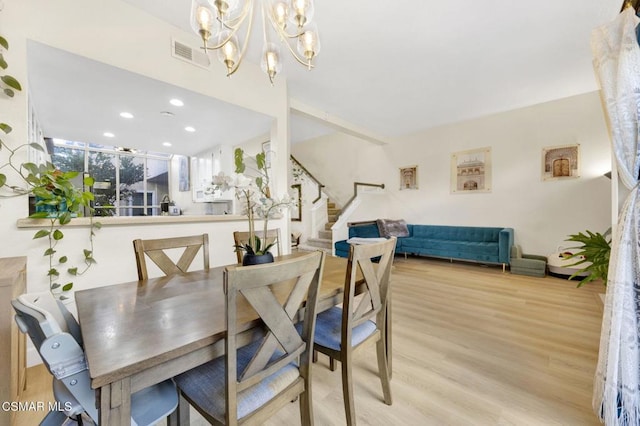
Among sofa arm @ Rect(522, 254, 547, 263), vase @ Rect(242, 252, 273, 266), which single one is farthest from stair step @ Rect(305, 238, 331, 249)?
vase @ Rect(242, 252, 273, 266)

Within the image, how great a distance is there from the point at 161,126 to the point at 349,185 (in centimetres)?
471

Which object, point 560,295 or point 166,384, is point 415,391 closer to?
point 166,384

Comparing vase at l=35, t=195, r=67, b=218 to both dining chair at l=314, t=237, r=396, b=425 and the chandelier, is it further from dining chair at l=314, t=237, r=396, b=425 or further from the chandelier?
dining chair at l=314, t=237, r=396, b=425

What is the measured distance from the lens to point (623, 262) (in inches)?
47.0

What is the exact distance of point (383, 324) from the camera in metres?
1.55

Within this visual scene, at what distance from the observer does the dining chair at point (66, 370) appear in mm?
721

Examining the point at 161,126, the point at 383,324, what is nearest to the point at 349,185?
the point at 161,126

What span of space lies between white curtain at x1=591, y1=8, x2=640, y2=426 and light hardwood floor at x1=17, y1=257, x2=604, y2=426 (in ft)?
1.18

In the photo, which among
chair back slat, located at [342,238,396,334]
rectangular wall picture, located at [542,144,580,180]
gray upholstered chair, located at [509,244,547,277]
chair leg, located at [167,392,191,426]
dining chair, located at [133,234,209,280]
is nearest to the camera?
chair leg, located at [167,392,191,426]

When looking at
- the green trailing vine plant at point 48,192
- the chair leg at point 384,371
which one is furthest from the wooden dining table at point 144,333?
the green trailing vine plant at point 48,192

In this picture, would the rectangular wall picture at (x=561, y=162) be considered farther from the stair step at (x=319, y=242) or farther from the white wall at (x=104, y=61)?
the white wall at (x=104, y=61)

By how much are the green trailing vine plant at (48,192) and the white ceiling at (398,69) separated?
761 mm

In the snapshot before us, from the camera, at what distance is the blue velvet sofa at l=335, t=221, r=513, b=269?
14.7ft

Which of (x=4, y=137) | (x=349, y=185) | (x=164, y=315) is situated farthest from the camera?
(x=349, y=185)
